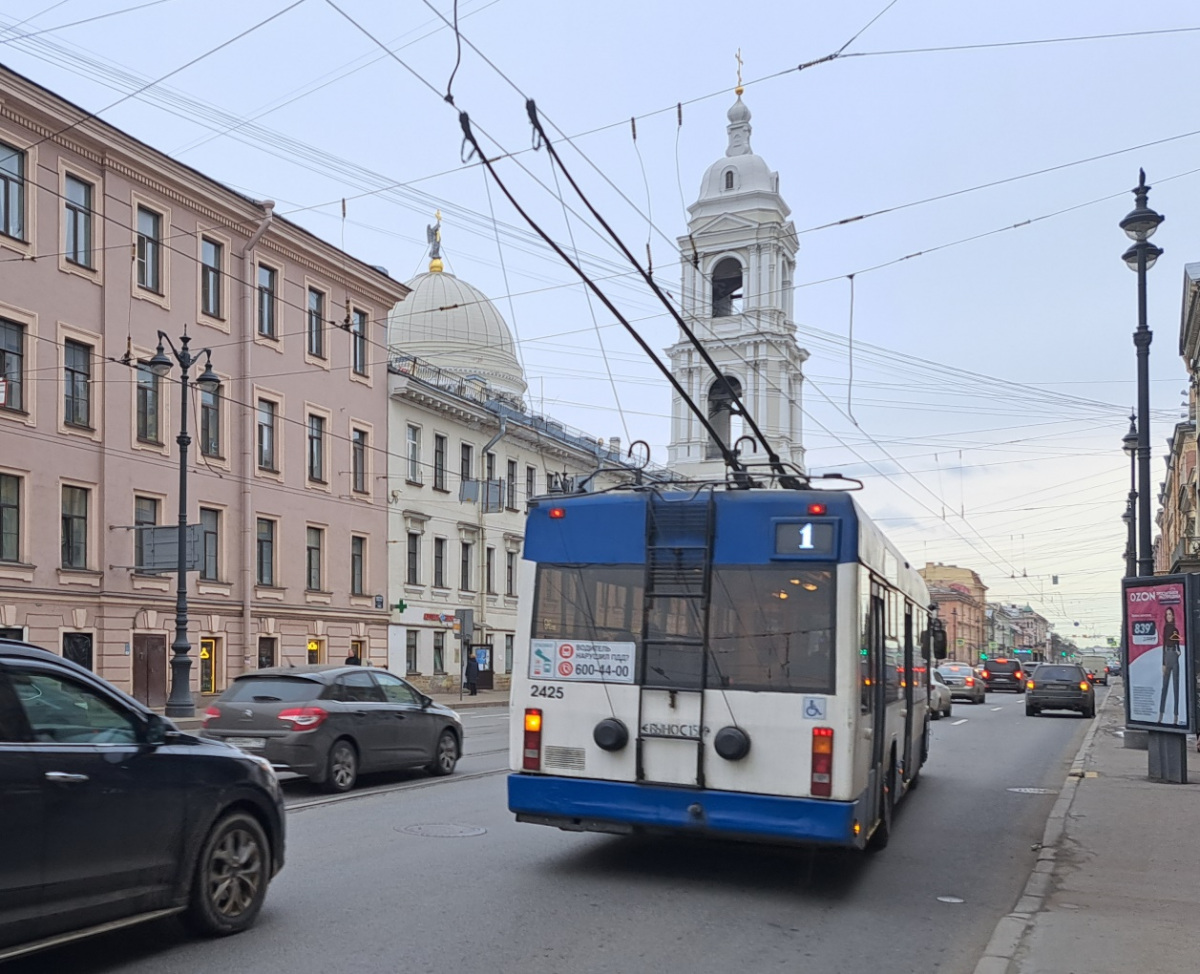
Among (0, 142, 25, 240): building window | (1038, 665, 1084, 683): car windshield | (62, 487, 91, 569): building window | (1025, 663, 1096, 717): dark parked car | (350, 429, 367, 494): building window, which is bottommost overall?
(1025, 663, 1096, 717): dark parked car

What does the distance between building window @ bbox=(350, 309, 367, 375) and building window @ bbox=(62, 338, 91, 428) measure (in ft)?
38.0

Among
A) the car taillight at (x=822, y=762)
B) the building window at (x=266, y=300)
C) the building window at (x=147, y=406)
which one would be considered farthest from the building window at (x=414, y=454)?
the car taillight at (x=822, y=762)

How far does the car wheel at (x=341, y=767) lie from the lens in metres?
13.8

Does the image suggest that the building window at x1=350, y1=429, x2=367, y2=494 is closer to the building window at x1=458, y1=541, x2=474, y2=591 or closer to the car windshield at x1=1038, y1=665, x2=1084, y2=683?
the building window at x1=458, y1=541, x2=474, y2=591

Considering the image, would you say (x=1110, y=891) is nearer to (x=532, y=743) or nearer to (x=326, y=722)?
(x=532, y=743)

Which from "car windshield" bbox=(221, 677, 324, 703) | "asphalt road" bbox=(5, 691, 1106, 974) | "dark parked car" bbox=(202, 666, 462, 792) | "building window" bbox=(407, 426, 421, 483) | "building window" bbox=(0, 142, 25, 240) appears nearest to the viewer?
"asphalt road" bbox=(5, 691, 1106, 974)

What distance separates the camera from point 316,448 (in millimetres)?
39188

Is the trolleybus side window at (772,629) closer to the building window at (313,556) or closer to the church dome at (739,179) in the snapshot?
the building window at (313,556)

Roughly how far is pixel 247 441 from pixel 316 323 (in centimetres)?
529

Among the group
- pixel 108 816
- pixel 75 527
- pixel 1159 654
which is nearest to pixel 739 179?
pixel 75 527

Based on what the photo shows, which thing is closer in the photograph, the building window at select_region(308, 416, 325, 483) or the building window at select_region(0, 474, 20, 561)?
the building window at select_region(0, 474, 20, 561)

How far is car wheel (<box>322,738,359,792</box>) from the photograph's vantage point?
1384 centimetres

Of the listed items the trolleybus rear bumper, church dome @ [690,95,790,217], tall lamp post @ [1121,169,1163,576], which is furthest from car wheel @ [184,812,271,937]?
church dome @ [690,95,790,217]

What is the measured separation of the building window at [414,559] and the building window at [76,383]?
16.0 meters
